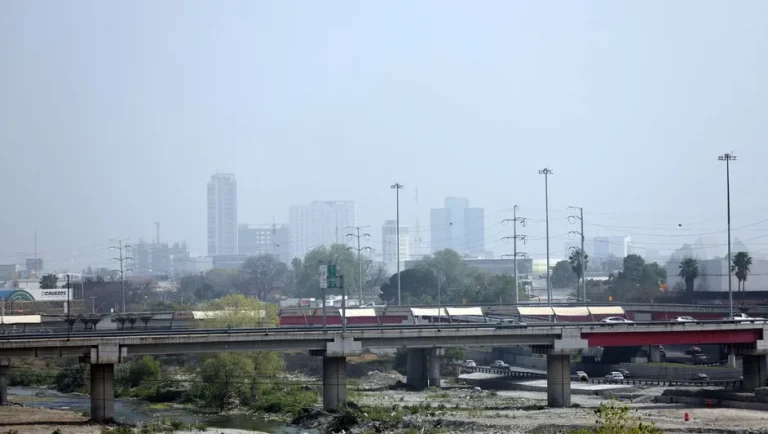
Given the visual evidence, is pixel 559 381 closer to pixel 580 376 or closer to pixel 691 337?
pixel 691 337

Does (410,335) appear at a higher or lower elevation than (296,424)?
higher

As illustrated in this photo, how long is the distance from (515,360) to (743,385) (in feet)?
159

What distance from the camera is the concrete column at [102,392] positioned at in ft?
269

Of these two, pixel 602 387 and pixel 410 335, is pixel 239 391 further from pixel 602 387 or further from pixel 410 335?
pixel 602 387

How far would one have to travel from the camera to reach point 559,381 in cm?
9288

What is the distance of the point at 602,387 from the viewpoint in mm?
109250

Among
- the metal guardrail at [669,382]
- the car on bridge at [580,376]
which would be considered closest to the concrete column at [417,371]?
the car on bridge at [580,376]

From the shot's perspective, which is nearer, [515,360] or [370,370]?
[370,370]

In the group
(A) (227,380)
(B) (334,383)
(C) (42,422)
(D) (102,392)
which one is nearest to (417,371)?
(A) (227,380)

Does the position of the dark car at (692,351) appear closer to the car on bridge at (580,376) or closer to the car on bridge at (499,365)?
the car on bridge at (580,376)

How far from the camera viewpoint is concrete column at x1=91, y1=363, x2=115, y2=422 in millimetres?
82062

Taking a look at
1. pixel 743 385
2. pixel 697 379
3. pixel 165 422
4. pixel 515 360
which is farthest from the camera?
pixel 515 360

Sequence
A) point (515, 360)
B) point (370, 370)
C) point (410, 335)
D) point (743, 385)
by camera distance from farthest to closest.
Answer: point (515, 360) < point (370, 370) < point (743, 385) < point (410, 335)

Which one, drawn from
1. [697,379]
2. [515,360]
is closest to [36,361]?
[515,360]
